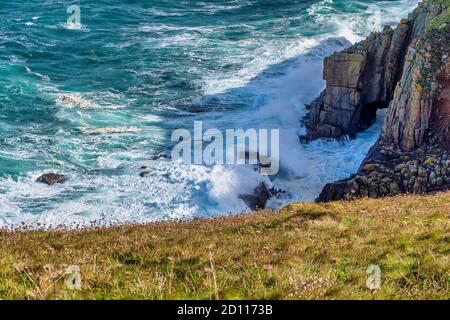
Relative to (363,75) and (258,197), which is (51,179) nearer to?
(258,197)

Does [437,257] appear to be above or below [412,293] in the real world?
below

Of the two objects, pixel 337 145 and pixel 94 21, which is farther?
pixel 94 21

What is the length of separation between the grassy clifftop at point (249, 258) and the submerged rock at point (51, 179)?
50.3ft

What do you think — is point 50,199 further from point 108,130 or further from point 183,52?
point 183,52

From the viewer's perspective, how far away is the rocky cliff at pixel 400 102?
27.0 m

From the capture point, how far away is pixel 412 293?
328 inches

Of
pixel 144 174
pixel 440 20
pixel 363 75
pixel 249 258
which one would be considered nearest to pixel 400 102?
pixel 440 20

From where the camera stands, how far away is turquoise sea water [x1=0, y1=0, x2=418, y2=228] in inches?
1216

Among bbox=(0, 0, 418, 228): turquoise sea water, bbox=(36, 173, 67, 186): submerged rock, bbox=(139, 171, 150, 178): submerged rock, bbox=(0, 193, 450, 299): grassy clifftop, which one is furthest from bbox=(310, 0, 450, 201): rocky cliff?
bbox=(36, 173, 67, 186): submerged rock

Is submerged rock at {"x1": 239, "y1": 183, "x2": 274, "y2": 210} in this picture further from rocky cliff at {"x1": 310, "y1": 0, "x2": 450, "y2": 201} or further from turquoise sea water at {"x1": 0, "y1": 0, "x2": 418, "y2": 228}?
rocky cliff at {"x1": 310, "y1": 0, "x2": 450, "y2": 201}

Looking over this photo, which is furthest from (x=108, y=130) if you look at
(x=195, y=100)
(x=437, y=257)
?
(x=437, y=257)

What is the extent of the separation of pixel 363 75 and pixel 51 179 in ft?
63.9

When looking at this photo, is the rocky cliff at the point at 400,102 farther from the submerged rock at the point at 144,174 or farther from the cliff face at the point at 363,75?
the submerged rock at the point at 144,174

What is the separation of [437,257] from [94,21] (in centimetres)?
5568
